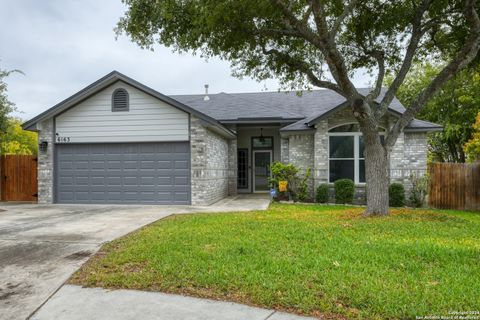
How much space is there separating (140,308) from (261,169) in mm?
15080


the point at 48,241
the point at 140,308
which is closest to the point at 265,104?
the point at 48,241

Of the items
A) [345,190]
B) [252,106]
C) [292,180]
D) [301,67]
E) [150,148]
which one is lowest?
[345,190]

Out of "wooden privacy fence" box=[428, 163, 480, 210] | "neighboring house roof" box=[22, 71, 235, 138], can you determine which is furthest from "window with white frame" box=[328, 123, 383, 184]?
"neighboring house roof" box=[22, 71, 235, 138]

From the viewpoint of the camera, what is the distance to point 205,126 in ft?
41.7

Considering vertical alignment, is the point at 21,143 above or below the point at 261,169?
above

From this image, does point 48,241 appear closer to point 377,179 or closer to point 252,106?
point 377,179

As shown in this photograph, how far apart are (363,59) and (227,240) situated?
7779mm

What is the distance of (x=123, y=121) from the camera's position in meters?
13.0

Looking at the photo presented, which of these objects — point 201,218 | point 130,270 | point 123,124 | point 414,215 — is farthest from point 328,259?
point 123,124

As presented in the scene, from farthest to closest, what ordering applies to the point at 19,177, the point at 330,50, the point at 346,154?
the point at 19,177
the point at 346,154
the point at 330,50

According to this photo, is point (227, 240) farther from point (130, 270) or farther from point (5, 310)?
point (5, 310)

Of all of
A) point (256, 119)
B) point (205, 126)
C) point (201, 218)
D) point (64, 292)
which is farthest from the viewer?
point (256, 119)

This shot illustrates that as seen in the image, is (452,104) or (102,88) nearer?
(102,88)

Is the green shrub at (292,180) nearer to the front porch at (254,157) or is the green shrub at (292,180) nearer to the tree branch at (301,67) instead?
the front porch at (254,157)
